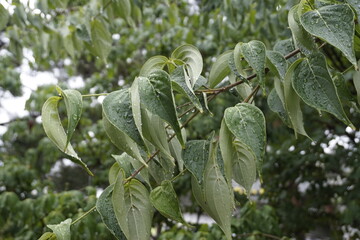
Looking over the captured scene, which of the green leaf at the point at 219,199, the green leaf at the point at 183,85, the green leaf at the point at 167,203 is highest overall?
the green leaf at the point at 183,85

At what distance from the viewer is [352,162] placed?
2248mm

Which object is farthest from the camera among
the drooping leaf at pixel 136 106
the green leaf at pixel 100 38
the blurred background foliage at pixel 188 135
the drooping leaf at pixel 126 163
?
the blurred background foliage at pixel 188 135

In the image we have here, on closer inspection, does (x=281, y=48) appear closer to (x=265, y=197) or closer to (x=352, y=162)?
(x=352, y=162)

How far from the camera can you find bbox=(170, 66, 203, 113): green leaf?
627mm

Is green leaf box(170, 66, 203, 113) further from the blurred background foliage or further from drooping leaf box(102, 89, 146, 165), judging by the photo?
the blurred background foliage

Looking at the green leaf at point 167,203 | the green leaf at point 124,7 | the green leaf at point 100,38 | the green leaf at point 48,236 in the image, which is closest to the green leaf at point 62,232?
the green leaf at point 48,236

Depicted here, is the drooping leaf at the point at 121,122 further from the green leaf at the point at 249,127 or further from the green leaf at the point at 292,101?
the green leaf at the point at 292,101

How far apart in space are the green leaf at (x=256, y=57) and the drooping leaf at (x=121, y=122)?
19cm

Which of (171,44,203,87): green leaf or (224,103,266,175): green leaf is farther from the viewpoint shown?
(171,44,203,87): green leaf

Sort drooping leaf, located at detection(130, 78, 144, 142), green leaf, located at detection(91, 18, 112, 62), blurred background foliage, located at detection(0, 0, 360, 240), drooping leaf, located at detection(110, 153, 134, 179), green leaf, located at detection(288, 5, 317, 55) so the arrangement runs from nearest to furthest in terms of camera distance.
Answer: drooping leaf, located at detection(130, 78, 144, 142)
green leaf, located at detection(288, 5, 317, 55)
drooping leaf, located at detection(110, 153, 134, 179)
green leaf, located at detection(91, 18, 112, 62)
blurred background foliage, located at detection(0, 0, 360, 240)

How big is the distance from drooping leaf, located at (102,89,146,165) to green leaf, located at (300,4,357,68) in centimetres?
26

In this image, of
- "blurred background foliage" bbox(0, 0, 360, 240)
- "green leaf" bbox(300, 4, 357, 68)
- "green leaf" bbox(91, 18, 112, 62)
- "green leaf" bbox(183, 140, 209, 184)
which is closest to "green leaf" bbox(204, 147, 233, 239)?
"green leaf" bbox(183, 140, 209, 184)

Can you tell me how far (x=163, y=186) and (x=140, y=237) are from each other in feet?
0.26

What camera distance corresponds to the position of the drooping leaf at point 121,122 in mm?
579
